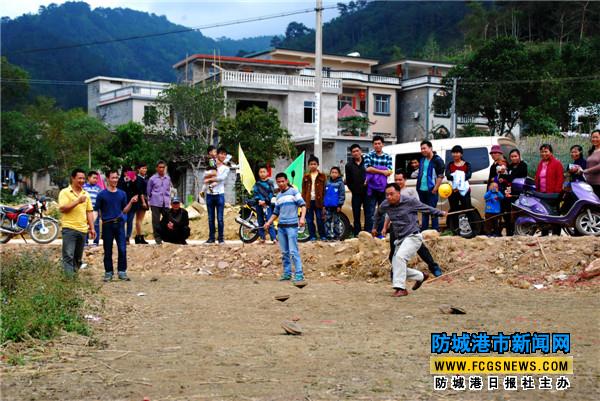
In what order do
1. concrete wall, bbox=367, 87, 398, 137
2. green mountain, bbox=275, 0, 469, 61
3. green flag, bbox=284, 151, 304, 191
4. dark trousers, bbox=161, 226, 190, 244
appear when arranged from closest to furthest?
1. dark trousers, bbox=161, 226, 190, 244
2. green flag, bbox=284, 151, 304, 191
3. concrete wall, bbox=367, 87, 398, 137
4. green mountain, bbox=275, 0, 469, 61

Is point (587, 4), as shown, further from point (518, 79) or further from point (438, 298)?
point (438, 298)

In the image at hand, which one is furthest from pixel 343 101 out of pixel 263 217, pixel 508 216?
pixel 508 216

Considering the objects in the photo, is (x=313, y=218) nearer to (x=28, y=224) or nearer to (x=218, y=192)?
(x=218, y=192)

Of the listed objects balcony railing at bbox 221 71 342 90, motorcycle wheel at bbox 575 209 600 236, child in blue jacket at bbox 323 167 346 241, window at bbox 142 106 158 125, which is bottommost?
motorcycle wheel at bbox 575 209 600 236

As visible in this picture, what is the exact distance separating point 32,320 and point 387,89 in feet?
151

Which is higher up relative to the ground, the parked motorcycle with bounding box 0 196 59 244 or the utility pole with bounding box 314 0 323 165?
the utility pole with bounding box 314 0 323 165

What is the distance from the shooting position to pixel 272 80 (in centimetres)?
4228

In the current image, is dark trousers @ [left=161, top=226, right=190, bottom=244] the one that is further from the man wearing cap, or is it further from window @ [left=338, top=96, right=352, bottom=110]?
window @ [left=338, top=96, right=352, bottom=110]

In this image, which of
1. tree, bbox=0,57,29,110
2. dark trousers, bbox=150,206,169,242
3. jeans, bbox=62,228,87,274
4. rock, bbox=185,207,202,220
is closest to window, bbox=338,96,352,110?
Result: tree, bbox=0,57,29,110

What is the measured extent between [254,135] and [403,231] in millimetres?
27363

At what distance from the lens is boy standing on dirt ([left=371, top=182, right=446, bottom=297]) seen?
10.1 metres

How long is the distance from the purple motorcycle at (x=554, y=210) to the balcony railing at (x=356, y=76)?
3522 centimetres

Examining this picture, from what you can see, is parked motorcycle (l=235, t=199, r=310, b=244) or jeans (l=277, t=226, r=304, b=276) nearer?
jeans (l=277, t=226, r=304, b=276)

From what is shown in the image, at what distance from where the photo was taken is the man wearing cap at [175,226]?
15289mm
